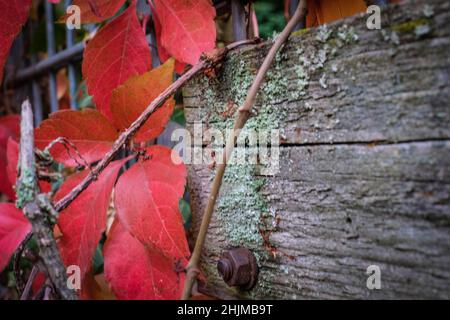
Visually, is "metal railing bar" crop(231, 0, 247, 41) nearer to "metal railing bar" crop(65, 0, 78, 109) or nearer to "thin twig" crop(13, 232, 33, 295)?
"thin twig" crop(13, 232, 33, 295)

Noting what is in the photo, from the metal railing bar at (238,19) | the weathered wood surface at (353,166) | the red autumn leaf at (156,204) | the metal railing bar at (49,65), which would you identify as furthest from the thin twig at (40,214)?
the metal railing bar at (49,65)

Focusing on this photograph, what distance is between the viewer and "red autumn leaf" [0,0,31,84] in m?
0.57

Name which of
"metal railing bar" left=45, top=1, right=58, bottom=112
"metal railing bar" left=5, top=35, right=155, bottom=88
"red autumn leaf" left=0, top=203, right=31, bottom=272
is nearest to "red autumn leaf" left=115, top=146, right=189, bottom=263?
"red autumn leaf" left=0, top=203, right=31, bottom=272

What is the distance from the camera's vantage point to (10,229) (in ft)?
1.72

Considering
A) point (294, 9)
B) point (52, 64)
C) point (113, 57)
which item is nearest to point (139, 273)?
point (113, 57)

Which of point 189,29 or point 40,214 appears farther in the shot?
point 189,29

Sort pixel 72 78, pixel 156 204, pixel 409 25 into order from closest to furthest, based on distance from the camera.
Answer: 1. pixel 409 25
2. pixel 156 204
3. pixel 72 78

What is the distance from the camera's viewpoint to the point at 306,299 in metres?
0.47

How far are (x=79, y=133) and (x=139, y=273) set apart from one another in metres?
0.23

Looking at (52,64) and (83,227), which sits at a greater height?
(52,64)

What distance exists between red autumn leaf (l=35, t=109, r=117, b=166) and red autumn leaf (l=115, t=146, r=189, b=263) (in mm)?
71

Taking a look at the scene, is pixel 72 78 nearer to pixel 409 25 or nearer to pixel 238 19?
pixel 238 19

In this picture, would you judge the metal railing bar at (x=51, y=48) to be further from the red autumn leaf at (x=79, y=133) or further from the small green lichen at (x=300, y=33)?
the small green lichen at (x=300, y=33)

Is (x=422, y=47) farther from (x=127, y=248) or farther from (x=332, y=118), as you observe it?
(x=127, y=248)
